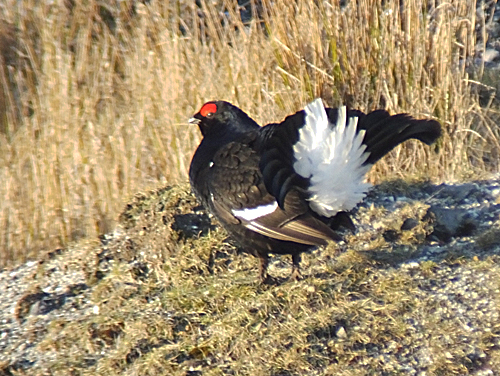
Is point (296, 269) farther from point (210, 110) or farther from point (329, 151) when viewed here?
point (210, 110)

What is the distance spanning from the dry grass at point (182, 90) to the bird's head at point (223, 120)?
1134mm

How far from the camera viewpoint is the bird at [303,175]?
12.8 ft

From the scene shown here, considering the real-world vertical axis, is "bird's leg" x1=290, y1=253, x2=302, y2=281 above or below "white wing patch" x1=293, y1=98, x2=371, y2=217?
below

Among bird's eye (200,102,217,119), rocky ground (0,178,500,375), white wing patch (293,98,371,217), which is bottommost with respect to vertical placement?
rocky ground (0,178,500,375)

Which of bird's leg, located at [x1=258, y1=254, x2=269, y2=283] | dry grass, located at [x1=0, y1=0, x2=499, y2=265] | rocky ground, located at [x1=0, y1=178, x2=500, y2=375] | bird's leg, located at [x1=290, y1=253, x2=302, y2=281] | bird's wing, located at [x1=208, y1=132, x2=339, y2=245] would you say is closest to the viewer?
rocky ground, located at [x1=0, y1=178, x2=500, y2=375]

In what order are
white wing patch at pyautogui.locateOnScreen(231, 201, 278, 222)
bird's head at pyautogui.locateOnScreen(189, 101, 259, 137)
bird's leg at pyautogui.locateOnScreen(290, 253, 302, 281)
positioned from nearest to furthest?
white wing patch at pyautogui.locateOnScreen(231, 201, 278, 222) → bird's leg at pyautogui.locateOnScreen(290, 253, 302, 281) → bird's head at pyautogui.locateOnScreen(189, 101, 259, 137)

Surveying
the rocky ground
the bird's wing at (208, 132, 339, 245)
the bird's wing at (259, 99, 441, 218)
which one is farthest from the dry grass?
the bird's wing at (259, 99, 441, 218)

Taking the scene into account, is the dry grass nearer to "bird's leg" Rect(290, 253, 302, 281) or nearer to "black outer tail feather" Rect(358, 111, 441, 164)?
"bird's leg" Rect(290, 253, 302, 281)

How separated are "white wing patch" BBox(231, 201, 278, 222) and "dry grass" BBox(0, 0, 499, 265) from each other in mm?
1811

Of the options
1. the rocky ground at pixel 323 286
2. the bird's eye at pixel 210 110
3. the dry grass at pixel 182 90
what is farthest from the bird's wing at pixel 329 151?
the dry grass at pixel 182 90

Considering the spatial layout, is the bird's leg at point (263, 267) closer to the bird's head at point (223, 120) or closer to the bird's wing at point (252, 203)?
the bird's wing at point (252, 203)

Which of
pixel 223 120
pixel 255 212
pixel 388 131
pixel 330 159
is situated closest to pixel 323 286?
pixel 255 212

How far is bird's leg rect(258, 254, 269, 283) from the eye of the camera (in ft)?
14.2

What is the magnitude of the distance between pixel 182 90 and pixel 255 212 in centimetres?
276
